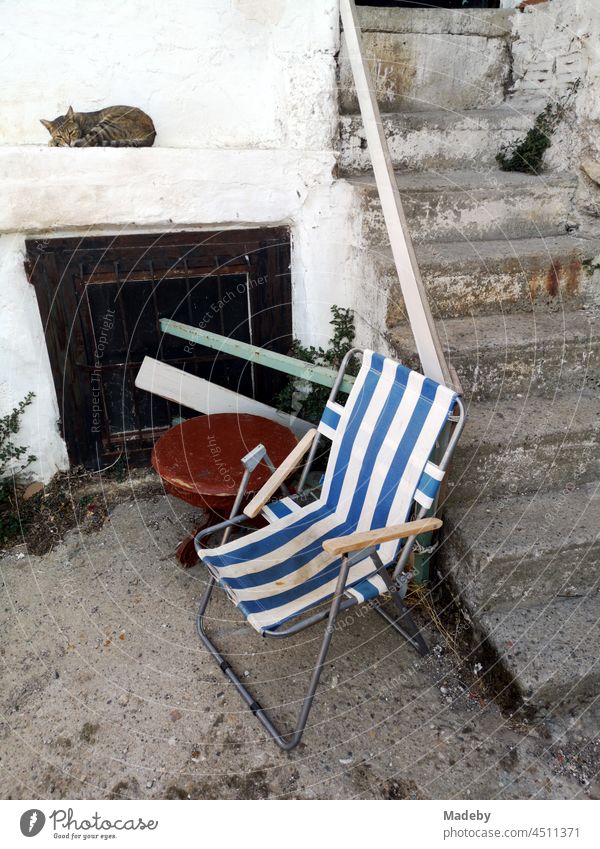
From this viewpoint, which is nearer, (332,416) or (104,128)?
(332,416)

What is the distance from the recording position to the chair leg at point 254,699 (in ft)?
6.75

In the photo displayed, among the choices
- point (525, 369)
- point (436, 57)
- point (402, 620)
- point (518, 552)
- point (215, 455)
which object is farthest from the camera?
point (436, 57)

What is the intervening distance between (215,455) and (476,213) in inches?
78.1

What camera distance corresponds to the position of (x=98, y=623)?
2.70 meters

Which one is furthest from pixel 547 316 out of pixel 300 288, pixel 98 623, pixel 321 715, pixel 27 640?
pixel 27 640

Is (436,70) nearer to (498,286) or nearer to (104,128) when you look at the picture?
(498,286)

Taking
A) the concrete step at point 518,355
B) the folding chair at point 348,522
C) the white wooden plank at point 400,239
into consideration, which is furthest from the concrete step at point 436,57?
the folding chair at point 348,522

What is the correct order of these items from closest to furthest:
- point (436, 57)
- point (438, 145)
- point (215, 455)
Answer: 1. point (215, 455)
2. point (438, 145)
3. point (436, 57)

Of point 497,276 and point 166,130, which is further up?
point 166,130

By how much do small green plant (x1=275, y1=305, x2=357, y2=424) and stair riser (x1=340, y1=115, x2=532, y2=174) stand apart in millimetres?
837

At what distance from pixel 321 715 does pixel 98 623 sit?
1086 mm

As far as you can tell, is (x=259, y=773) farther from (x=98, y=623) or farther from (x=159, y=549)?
(x=159, y=549)

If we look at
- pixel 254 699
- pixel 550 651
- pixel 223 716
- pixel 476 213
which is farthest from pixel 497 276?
pixel 223 716

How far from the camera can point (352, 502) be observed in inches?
104
